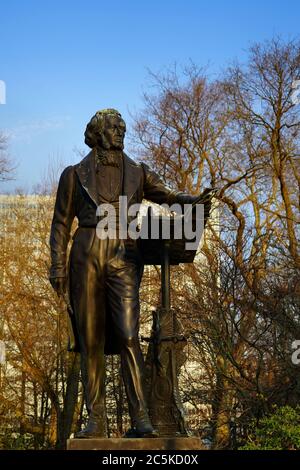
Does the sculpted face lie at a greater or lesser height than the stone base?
greater

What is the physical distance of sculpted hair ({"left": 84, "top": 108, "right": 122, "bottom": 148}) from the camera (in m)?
8.42

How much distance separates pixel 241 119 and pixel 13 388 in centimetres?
1056

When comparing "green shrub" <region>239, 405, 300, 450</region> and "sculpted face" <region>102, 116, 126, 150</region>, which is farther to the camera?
"green shrub" <region>239, 405, 300, 450</region>

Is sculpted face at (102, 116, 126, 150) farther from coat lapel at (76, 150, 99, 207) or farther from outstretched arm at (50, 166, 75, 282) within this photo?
outstretched arm at (50, 166, 75, 282)

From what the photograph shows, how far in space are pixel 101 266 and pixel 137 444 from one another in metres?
1.56

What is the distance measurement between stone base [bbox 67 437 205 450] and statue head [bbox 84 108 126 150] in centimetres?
254

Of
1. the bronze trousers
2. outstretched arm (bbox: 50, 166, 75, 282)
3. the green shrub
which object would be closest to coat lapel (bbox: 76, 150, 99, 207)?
outstretched arm (bbox: 50, 166, 75, 282)

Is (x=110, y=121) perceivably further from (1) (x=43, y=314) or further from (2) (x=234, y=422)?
(1) (x=43, y=314)

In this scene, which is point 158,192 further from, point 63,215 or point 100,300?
point 100,300

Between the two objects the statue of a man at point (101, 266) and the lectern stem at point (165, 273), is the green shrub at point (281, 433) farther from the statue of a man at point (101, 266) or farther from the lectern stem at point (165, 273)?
the statue of a man at point (101, 266)

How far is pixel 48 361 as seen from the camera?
2834 cm

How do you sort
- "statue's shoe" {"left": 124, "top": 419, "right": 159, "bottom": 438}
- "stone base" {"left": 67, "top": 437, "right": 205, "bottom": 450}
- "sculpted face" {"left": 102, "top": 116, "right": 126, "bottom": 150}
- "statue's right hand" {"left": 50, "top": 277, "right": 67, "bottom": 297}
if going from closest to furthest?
"stone base" {"left": 67, "top": 437, "right": 205, "bottom": 450}, "statue's shoe" {"left": 124, "top": 419, "right": 159, "bottom": 438}, "statue's right hand" {"left": 50, "top": 277, "right": 67, "bottom": 297}, "sculpted face" {"left": 102, "top": 116, "right": 126, "bottom": 150}

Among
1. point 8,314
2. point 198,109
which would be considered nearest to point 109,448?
point 8,314

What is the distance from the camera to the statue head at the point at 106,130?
27.6 feet
